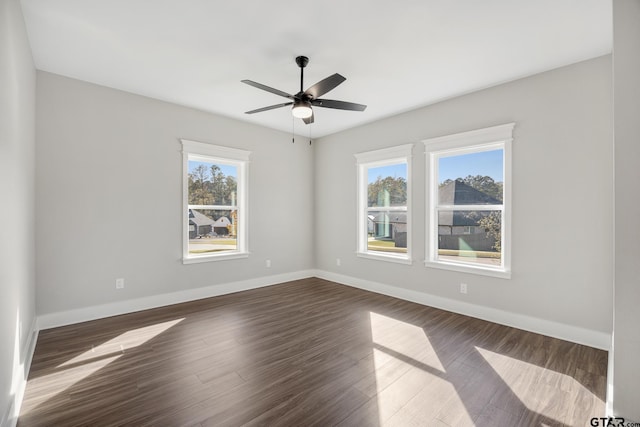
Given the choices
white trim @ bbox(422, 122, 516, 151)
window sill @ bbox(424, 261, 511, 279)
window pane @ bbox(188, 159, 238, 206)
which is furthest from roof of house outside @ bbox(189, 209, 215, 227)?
white trim @ bbox(422, 122, 516, 151)

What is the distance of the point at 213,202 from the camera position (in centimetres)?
471

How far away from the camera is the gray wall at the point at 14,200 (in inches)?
65.6

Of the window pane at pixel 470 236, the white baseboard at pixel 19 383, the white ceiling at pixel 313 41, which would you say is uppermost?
the white ceiling at pixel 313 41

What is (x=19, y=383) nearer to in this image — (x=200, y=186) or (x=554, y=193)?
(x=200, y=186)

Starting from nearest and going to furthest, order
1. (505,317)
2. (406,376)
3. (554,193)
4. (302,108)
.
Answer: (406,376) → (302,108) → (554,193) → (505,317)

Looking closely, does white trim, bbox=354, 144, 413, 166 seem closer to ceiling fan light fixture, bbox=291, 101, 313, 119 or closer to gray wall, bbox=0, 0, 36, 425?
ceiling fan light fixture, bbox=291, 101, 313, 119

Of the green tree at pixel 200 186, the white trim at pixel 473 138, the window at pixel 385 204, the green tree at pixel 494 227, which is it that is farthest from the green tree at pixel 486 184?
the green tree at pixel 200 186

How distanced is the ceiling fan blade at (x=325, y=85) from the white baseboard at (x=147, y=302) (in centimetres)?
331

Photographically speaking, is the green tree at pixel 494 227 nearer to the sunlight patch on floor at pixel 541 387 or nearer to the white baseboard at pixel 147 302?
the sunlight patch on floor at pixel 541 387

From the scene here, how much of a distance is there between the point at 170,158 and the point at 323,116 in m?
2.36

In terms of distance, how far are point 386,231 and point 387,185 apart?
79 centimetres

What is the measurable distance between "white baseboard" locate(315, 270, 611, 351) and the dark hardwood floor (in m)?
0.12

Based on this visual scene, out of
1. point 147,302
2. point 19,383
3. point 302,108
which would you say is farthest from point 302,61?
point 147,302

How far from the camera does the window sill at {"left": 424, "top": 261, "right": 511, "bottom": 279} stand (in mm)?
3436
